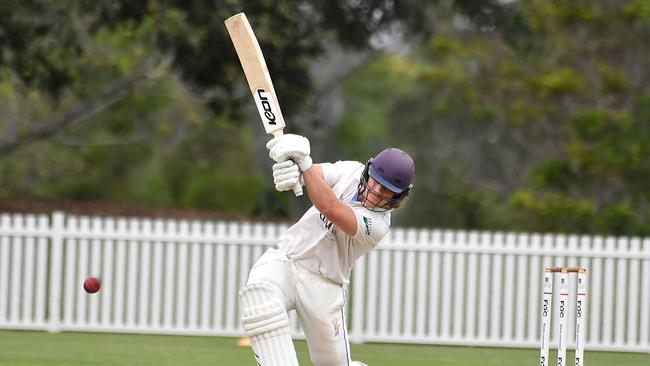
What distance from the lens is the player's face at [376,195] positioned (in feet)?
18.7

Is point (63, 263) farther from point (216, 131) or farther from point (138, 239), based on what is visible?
point (216, 131)

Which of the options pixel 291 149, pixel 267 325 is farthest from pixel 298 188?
pixel 267 325

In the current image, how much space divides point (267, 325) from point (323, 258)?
0.46 metres

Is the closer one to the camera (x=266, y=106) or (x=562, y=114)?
(x=266, y=106)

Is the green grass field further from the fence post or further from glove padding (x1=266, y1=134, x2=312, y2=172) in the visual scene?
glove padding (x1=266, y1=134, x2=312, y2=172)

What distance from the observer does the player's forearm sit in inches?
215

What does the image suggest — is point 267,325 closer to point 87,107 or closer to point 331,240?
point 331,240

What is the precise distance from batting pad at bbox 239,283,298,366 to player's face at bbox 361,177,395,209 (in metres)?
0.62

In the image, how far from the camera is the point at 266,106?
18.3 feet

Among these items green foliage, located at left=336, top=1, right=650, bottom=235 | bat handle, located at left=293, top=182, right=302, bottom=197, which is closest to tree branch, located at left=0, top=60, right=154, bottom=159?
green foliage, located at left=336, top=1, right=650, bottom=235

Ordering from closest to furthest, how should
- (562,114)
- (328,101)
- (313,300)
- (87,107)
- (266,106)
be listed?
(266,106)
(313,300)
(87,107)
(562,114)
(328,101)

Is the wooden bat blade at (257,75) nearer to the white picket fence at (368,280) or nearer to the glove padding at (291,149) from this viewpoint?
the glove padding at (291,149)

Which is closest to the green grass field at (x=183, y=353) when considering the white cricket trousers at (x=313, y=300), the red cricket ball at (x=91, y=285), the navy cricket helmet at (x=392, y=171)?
the red cricket ball at (x=91, y=285)

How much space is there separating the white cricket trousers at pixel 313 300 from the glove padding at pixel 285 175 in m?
A: 0.71
